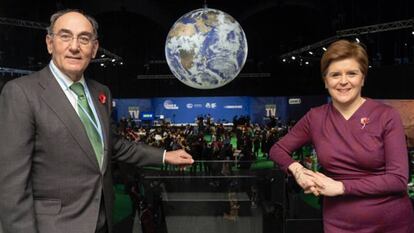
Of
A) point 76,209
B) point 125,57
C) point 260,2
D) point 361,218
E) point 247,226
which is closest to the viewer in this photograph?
point 361,218

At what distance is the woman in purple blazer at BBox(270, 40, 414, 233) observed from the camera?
1464 mm

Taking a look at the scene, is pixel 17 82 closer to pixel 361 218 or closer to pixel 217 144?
pixel 361 218

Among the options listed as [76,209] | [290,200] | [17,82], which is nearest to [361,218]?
[76,209]

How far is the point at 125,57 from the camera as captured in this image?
A: 65.8ft

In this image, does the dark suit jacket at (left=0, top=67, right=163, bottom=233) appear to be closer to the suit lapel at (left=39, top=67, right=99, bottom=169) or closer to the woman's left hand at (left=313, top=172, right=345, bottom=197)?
the suit lapel at (left=39, top=67, right=99, bottom=169)

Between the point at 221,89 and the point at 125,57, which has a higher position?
the point at 125,57

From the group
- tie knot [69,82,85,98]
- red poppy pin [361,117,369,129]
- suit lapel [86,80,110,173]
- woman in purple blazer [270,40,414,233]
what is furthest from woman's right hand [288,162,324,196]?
tie knot [69,82,85,98]

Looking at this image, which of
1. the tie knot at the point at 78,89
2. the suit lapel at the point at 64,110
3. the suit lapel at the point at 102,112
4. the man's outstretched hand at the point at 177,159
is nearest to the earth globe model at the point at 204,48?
the man's outstretched hand at the point at 177,159

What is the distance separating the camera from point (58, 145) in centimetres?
157

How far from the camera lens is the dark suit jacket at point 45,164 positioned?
151 centimetres

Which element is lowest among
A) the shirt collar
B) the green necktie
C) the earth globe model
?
the green necktie

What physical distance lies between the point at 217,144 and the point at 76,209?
1024cm

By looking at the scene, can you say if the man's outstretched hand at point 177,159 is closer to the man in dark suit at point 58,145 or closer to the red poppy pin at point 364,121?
the man in dark suit at point 58,145

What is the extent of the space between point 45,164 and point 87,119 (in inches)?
9.3
